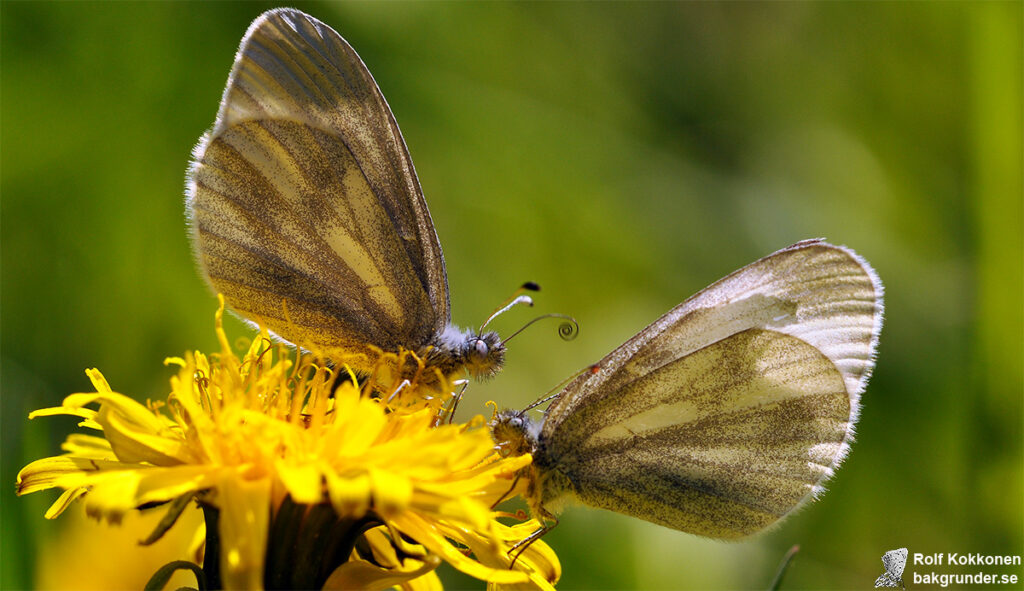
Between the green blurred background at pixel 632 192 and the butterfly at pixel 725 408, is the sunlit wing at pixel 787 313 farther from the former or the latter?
the green blurred background at pixel 632 192

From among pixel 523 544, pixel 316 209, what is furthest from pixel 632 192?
pixel 523 544

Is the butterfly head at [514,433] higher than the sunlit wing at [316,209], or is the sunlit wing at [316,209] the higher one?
the sunlit wing at [316,209]

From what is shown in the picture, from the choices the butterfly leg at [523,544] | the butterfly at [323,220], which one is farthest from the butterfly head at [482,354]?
the butterfly leg at [523,544]

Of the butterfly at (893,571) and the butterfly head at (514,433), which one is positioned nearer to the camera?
the butterfly head at (514,433)

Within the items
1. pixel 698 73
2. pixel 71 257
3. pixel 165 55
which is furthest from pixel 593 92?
pixel 71 257

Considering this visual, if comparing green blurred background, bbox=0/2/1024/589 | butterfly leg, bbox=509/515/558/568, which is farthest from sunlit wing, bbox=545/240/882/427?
green blurred background, bbox=0/2/1024/589

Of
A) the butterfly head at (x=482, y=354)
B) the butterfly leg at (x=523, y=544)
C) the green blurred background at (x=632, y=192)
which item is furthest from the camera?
the green blurred background at (x=632, y=192)
